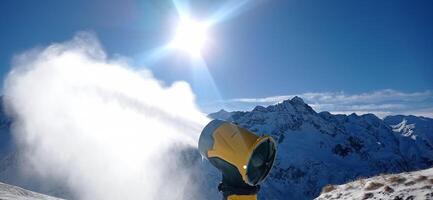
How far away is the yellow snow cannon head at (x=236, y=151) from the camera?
377 centimetres

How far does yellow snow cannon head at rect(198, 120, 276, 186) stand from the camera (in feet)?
12.4

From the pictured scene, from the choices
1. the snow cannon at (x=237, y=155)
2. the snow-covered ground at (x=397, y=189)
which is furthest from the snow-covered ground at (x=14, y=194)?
the snow-covered ground at (x=397, y=189)

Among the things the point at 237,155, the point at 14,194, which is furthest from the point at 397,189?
the point at 14,194

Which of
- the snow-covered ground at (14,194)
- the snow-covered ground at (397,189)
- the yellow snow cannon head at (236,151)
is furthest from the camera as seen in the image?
the snow-covered ground at (397,189)

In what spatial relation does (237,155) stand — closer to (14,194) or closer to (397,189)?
(14,194)

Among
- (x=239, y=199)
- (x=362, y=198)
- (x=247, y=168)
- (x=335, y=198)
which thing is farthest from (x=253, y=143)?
(x=335, y=198)

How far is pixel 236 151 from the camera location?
12.4 feet

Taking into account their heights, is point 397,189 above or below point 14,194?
below

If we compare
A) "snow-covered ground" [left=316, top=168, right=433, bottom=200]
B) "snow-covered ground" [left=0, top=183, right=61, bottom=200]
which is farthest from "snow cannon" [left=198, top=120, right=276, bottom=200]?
"snow-covered ground" [left=316, top=168, right=433, bottom=200]

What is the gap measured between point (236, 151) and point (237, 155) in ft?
0.13

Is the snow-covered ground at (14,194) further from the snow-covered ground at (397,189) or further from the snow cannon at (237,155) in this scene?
the snow-covered ground at (397,189)

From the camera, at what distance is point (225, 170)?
397cm

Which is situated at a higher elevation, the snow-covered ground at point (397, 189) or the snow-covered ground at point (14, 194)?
the snow-covered ground at point (14, 194)

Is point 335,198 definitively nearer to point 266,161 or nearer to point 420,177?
point 420,177
